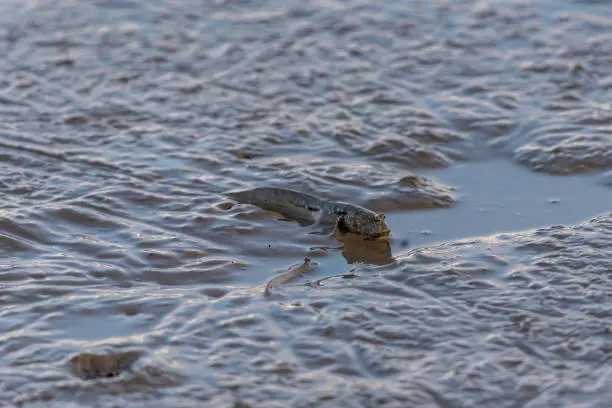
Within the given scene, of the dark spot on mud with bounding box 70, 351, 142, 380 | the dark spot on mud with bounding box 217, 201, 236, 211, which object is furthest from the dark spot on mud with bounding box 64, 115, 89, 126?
the dark spot on mud with bounding box 70, 351, 142, 380

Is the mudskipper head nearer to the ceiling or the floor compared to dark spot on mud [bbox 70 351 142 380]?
nearer to the ceiling

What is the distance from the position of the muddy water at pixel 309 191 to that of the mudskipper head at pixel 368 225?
89 millimetres

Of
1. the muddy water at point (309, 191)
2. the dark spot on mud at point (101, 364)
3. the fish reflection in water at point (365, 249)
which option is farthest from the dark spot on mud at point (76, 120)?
the dark spot on mud at point (101, 364)

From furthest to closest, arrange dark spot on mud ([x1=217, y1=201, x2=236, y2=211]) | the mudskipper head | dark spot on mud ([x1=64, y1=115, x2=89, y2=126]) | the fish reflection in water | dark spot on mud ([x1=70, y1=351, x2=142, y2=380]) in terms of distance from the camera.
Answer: dark spot on mud ([x1=64, y1=115, x2=89, y2=126])
dark spot on mud ([x1=217, y1=201, x2=236, y2=211])
the mudskipper head
the fish reflection in water
dark spot on mud ([x1=70, y1=351, x2=142, y2=380])

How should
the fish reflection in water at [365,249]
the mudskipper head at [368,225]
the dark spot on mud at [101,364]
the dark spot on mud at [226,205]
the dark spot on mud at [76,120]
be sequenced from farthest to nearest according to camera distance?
the dark spot on mud at [76,120]
the dark spot on mud at [226,205]
the mudskipper head at [368,225]
the fish reflection in water at [365,249]
the dark spot on mud at [101,364]

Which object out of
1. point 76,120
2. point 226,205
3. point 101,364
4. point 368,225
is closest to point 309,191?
point 226,205

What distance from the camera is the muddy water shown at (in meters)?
5.05

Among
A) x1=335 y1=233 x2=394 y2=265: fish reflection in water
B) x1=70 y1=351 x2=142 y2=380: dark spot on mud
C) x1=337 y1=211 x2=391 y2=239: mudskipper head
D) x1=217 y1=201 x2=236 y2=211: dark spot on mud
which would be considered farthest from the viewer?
x1=217 y1=201 x2=236 y2=211: dark spot on mud

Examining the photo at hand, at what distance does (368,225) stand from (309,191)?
1.03 meters

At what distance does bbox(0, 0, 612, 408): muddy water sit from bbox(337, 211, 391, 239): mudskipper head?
0.09 meters

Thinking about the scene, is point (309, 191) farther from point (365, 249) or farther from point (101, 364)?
point (101, 364)

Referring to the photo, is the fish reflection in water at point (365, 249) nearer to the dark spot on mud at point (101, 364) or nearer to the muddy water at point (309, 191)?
the muddy water at point (309, 191)

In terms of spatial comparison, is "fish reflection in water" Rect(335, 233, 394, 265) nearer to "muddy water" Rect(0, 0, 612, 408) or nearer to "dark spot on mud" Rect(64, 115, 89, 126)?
"muddy water" Rect(0, 0, 612, 408)

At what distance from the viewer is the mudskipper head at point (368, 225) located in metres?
6.75
